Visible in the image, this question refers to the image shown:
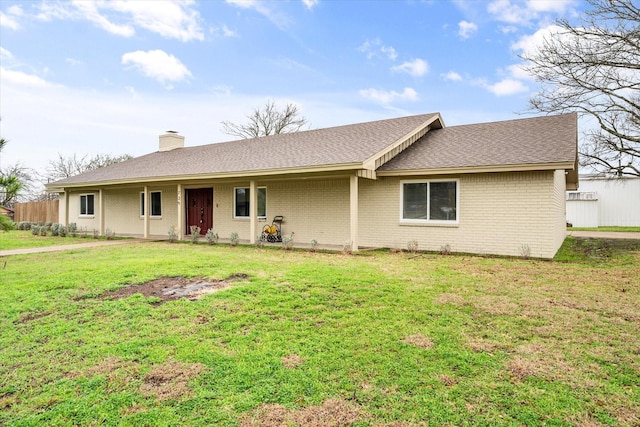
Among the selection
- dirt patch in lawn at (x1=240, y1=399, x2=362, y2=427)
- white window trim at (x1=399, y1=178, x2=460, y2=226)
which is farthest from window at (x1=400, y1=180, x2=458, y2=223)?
dirt patch in lawn at (x1=240, y1=399, x2=362, y2=427)

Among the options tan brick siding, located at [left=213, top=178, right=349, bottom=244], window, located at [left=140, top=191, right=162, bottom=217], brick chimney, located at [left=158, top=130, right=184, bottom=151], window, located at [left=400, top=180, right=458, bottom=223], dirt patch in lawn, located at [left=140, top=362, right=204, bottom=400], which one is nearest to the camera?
dirt patch in lawn, located at [left=140, top=362, right=204, bottom=400]

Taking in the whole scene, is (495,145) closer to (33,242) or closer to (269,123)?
(33,242)

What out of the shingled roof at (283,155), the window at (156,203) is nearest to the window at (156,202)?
the window at (156,203)

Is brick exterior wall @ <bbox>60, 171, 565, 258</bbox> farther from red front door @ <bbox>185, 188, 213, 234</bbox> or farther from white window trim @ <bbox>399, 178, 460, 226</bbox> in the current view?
red front door @ <bbox>185, 188, 213, 234</bbox>

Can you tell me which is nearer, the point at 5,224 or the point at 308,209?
the point at 5,224

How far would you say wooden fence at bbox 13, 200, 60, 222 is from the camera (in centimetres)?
2367

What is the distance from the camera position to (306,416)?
2.64 metres

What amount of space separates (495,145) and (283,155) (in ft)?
22.3

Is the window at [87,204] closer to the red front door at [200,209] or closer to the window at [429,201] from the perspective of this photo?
the red front door at [200,209]

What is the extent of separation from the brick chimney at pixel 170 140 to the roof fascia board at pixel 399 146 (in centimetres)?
1412

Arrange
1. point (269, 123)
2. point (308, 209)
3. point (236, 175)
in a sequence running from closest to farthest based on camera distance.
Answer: point (236, 175)
point (308, 209)
point (269, 123)

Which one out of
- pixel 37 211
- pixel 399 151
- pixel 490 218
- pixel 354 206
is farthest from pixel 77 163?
pixel 490 218

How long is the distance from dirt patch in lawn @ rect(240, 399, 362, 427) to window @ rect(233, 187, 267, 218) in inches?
475

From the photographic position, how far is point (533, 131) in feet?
38.9
